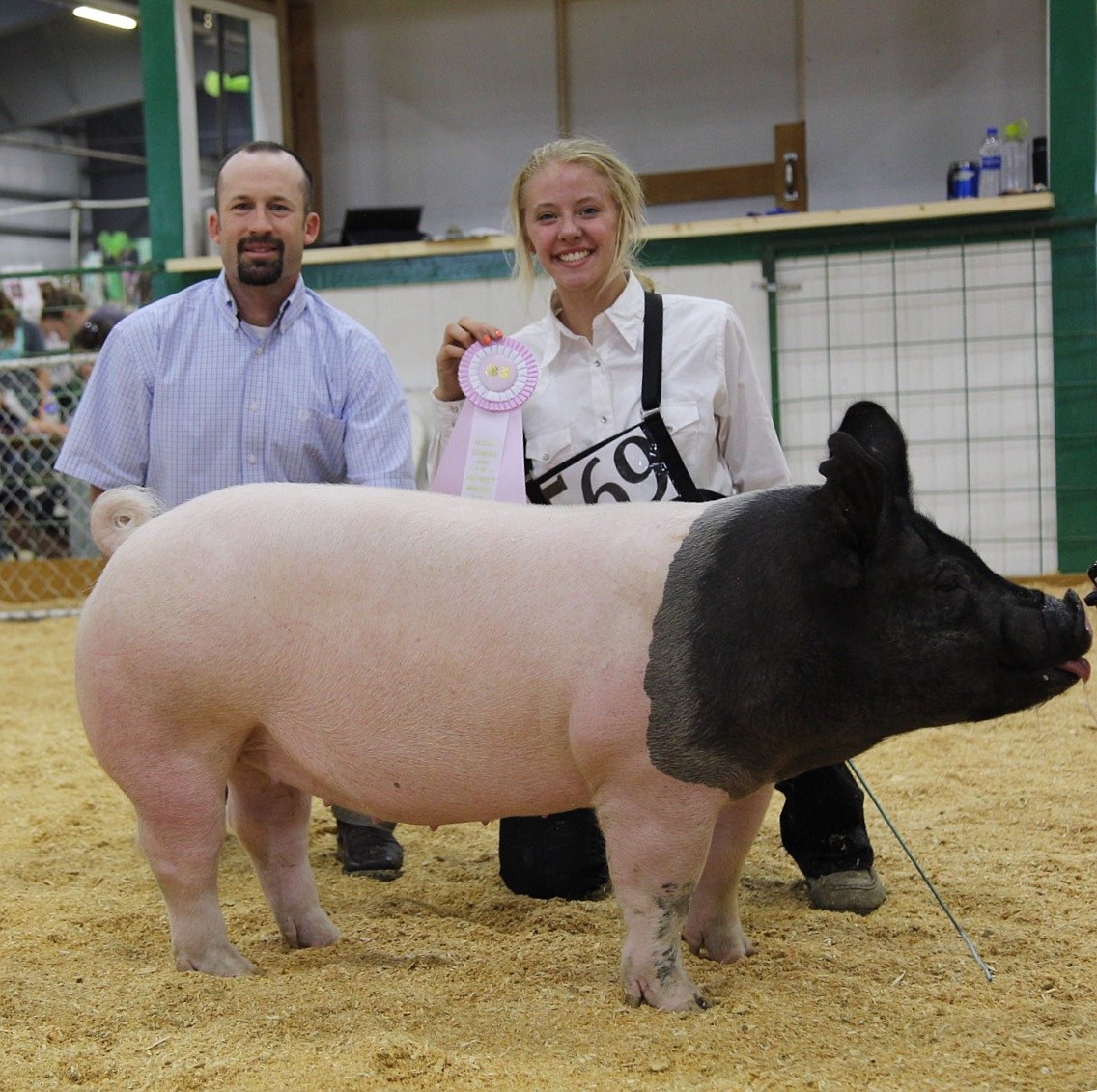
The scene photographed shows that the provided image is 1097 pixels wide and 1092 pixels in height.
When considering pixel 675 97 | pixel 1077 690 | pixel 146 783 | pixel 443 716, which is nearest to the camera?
pixel 443 716

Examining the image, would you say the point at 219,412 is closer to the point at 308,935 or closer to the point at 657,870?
the point at 308,935

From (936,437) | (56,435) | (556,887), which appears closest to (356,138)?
(56,435)

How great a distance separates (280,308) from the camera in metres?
3.85

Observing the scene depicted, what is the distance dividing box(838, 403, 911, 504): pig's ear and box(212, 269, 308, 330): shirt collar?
6.10 ft

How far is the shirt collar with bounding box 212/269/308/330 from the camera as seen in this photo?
3801mm

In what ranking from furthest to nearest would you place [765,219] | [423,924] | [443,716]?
[765,219] < [423,924] < [443,716]

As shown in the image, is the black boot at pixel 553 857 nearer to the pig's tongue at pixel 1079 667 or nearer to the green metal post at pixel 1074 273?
the pig's tongue at pixel 1079 667

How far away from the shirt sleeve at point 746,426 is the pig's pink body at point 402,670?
90cm

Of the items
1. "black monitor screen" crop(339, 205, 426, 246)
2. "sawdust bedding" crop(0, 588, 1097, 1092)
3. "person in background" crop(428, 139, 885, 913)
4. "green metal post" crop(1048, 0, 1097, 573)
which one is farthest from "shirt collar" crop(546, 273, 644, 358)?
"black monitor screen" crop(339, 205, 426, 246)

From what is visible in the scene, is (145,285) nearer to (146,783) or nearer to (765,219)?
(765,219)

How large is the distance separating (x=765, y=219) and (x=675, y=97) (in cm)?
234

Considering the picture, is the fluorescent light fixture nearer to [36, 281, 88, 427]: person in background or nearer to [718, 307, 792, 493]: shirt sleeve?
[36, 281, 88, 427]: person in background

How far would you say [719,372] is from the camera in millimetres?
3402

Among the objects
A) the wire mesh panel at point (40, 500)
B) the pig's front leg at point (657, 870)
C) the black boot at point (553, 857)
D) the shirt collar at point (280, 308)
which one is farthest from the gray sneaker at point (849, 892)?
the wire mesh panel at point (40, 500)
